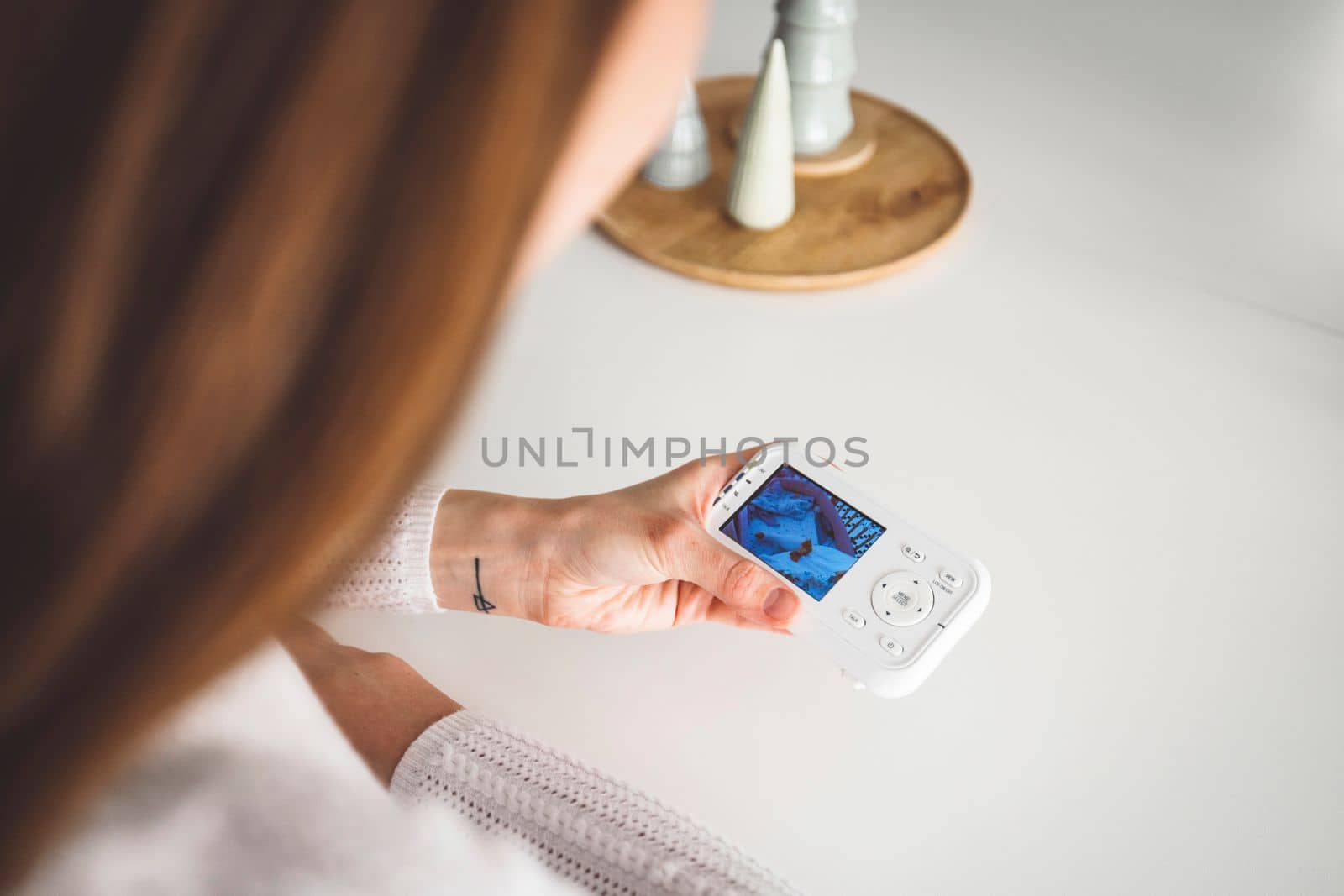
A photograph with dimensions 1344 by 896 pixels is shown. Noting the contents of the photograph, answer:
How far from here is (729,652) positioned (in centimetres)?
65

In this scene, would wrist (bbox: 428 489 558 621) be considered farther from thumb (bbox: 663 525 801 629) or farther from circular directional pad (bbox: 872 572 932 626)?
circular directional pad (bbox: 872 572 932 626)

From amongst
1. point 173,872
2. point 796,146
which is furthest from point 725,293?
point 173,872

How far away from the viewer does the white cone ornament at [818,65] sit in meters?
0.96

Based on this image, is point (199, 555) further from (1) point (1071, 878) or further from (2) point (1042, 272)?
(2) point (1042, 272)

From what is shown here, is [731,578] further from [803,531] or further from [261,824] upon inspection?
[261,824]

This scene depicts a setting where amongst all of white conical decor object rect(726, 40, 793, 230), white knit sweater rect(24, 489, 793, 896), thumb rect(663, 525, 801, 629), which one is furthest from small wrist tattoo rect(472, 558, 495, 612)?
white conical decor object rect(726, 40, 793, 230)

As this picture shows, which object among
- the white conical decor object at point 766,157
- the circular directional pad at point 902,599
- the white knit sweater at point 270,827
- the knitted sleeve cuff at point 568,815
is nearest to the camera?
the white knit sweater at point 270,827

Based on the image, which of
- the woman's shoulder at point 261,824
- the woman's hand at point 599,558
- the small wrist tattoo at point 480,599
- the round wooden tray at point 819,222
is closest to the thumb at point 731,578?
the woman's hand at point 599,558

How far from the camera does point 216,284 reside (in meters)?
0.21

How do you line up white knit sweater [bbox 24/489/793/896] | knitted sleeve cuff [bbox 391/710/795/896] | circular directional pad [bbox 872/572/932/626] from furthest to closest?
circular directional pad [bbox 872/572/932/626], knitted sleeve cuff [bbox 391/710/795/896], white knit sweater [bbox 24/489/793/896]

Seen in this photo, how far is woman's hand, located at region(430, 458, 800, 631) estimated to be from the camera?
2.06 feet

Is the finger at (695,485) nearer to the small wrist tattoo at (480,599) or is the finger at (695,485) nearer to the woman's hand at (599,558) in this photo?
the woman's hand at (599,558)

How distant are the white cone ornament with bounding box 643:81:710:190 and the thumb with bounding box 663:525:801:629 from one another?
49cm

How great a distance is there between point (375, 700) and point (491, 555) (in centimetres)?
11
